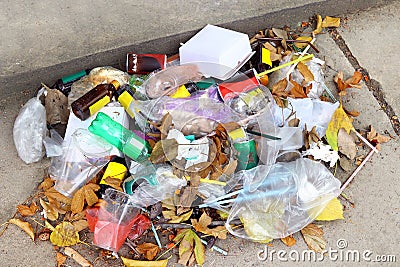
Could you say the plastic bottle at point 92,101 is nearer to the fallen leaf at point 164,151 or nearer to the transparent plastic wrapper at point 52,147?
the transparent plastic wrapper at point 52,147

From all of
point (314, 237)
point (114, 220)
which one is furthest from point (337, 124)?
point (114, 220)

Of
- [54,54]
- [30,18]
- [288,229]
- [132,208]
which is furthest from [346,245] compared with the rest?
[30,18]

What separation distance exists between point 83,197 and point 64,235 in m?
0.18

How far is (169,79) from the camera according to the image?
263 centimetres

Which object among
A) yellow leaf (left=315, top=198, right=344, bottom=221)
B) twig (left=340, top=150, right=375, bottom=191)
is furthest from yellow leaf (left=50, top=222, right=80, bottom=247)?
twig (left=340, top=150, right=375, bottom=191)

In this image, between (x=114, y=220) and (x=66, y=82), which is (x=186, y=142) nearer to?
(x=114, y=220)

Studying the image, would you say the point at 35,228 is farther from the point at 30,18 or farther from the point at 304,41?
the point at 304,41

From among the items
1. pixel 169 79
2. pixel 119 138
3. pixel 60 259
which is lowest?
pixel 60 259

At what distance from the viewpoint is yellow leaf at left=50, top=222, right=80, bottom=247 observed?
7.62ft

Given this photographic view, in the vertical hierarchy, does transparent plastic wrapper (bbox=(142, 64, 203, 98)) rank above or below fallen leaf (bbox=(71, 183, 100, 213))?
above

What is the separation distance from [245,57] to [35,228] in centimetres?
128

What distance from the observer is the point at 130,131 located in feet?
8.20

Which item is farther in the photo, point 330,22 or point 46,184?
point 330,22

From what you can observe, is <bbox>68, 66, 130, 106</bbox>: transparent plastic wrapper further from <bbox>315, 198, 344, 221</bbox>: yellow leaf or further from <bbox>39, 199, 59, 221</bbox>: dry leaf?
<bbox>315, 198, 344, 221</bbox>: yellow leaf
